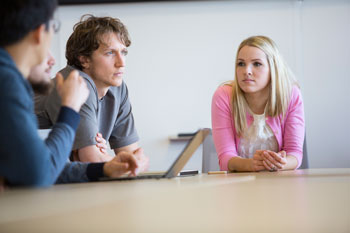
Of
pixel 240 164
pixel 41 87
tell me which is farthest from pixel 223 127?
pixel 41 87

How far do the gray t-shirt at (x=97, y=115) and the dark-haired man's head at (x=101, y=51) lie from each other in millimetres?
112

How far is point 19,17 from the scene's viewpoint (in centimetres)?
109

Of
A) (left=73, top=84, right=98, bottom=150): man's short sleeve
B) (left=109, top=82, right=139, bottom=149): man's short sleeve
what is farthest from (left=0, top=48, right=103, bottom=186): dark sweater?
(left=109, top=82, right=139, bottom=149): man's short sleeve

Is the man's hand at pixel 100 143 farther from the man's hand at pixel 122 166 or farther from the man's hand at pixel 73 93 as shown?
the man's hand at pixel 73 93

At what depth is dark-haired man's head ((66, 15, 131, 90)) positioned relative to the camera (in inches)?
87.9

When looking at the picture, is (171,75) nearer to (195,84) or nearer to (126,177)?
(195,84)

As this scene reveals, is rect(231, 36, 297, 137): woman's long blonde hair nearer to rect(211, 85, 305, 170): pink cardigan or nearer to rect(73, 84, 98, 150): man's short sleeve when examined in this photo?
rect(211, 85, 305, 170): pink cardigan

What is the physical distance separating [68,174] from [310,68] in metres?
3.02

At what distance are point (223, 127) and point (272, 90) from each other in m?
0.31

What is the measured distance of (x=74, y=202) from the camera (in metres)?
0.73

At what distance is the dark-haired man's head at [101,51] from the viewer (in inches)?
87.9

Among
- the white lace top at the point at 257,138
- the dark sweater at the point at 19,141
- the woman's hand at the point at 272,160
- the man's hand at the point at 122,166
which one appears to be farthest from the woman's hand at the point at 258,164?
the dark sweater at the point at 19,141

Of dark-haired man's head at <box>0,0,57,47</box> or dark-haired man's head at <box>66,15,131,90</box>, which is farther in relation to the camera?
dark-haired man's head at <box>66,15,131,90</box>

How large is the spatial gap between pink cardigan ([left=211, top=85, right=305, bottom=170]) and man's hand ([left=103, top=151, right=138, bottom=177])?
90 cm
